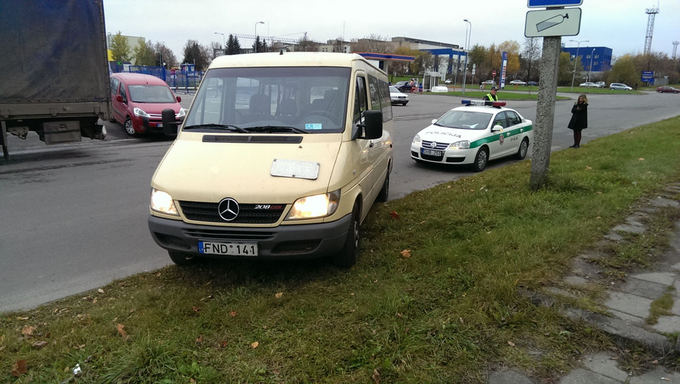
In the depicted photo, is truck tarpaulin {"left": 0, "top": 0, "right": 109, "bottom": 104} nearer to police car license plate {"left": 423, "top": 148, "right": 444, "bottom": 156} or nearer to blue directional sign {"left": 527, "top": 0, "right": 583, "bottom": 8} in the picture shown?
police car license plate {"left": 423, "top": 148, "right": 444, "bottom": 156}

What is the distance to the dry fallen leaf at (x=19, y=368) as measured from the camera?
3.13 meters

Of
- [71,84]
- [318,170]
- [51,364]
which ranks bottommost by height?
[51,364]

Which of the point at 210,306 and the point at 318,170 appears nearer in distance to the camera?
the point at 210,306

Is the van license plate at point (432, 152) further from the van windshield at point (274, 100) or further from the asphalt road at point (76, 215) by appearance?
the van windshield at point (274, 100)

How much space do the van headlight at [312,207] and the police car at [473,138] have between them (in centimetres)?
756

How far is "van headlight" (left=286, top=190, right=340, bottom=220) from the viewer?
409 centimetres

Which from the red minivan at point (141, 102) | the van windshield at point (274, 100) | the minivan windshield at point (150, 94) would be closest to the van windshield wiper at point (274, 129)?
the van windshield at point (274, 100)

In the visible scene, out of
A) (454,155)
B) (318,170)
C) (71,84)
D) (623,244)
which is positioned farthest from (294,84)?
(71,84)

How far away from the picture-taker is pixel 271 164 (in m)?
4.34

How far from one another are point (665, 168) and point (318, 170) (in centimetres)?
823

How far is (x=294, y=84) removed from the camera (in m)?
5.19

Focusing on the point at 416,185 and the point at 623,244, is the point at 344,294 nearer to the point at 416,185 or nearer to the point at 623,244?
the point at 623,244

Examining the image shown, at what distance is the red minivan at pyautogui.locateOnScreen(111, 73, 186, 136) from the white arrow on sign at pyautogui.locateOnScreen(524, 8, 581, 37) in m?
11.3

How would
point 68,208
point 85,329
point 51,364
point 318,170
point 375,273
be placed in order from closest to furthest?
1. point 51,364
2. point 85,329
3. point 318,170
4. point 375,273
5. point 68,208
